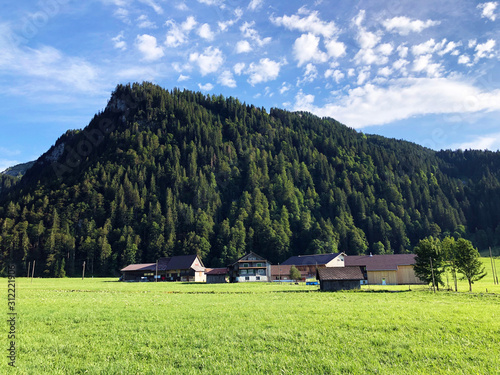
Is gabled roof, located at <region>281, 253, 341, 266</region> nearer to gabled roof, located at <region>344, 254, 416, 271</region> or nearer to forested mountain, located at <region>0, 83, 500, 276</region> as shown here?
gabled roof, located at <region>344, 254, 416, 271</region>

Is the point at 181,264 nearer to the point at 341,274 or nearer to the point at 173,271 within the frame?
the point at 173,271

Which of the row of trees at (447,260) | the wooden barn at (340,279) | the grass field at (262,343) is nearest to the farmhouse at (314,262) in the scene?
the wooden barn at (340,279)

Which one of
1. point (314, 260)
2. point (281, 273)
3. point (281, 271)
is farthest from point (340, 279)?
point (314, 260)

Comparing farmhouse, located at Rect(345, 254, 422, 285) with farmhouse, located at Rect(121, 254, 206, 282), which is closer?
farmhouse, located at Rect(345, 254, 422, 285)

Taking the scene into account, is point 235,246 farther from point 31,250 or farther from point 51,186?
point 51,186

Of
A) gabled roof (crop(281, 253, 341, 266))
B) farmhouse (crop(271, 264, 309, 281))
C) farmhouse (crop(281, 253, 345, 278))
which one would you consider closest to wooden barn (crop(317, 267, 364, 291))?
farmhouse (crop(281, 253, 345, 278))

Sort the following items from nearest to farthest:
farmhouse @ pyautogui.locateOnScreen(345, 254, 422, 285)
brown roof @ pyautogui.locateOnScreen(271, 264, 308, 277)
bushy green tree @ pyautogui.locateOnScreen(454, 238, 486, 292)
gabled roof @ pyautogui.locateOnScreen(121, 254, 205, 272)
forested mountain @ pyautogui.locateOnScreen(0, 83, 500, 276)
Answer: bushy green tree @ pyautogui.locateOnScreen(454, 238, 486, 292) < farmhouse @ pyautogui.locateOnScreen(345, 254, 422, 285) < brown roof @ pyautogui.locateOnScreen(271, 264, 308, 277) < gabled roof @ pyautogui.locateOnScreen(121, 254, 205, 272) < forested mountain @ pyautogui.locateOnScreen(0, 83, 500, 276)

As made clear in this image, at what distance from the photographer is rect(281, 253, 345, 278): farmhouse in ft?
310

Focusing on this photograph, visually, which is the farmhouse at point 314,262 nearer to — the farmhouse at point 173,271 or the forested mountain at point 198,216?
the farmhouse at point 173,271

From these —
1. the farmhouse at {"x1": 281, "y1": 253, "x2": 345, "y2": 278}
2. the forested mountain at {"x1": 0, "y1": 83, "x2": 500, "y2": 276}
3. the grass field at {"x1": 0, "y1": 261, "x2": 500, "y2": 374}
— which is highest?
the forested mountain at {"x1": 0, "y1": 83, "x2": 500, "y2": 276}

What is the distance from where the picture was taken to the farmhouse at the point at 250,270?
94938 millimetres

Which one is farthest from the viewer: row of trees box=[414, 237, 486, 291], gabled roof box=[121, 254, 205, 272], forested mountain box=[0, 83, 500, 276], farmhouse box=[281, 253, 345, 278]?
forested mountain box=[0, 83, 500, 276]

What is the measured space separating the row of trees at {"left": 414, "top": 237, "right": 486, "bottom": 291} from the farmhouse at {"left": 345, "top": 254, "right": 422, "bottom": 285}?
2508 centimetres

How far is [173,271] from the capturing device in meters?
109
